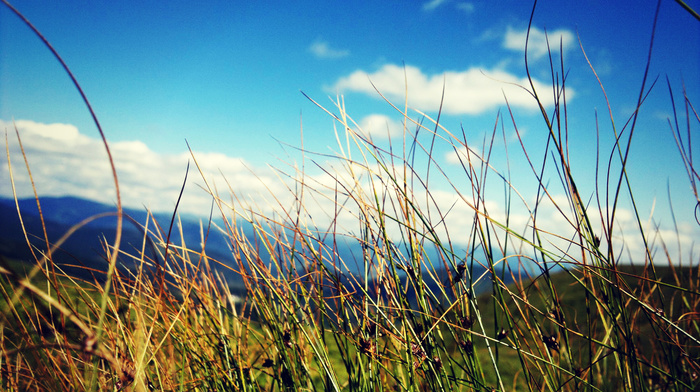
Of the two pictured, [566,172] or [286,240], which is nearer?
[566,172]

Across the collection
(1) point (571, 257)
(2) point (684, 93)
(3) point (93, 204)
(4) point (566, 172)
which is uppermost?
(2) point (684, 93)

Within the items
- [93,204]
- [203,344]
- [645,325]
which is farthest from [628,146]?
[93,204]

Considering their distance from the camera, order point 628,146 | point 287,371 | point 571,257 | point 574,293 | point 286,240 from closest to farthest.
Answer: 1. point 628,146
2. point 571,257
3. point 287,371
4. point 286,240
5. point 574,293

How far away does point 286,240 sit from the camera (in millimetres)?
1546

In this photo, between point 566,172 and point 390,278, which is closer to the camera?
point 566,172

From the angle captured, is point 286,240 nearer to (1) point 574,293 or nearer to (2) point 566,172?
(2) point 566,172

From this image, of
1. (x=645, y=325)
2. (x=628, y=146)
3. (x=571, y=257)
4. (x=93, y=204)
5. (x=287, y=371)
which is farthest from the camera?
(x=93, y=204)

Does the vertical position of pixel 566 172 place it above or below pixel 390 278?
above

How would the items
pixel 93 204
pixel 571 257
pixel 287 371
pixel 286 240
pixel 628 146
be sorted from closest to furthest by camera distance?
pixel 628 146
pixel 571 257
pixel 287 371
pixel 286 240
pixel 93 204

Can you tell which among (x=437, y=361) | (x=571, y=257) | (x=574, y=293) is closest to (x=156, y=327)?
(x=437, y=361)

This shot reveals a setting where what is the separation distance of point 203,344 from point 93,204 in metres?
197

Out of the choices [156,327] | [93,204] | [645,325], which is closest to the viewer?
[156,327]

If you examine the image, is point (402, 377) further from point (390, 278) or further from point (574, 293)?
point (574, 293)

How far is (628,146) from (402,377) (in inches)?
41.3
